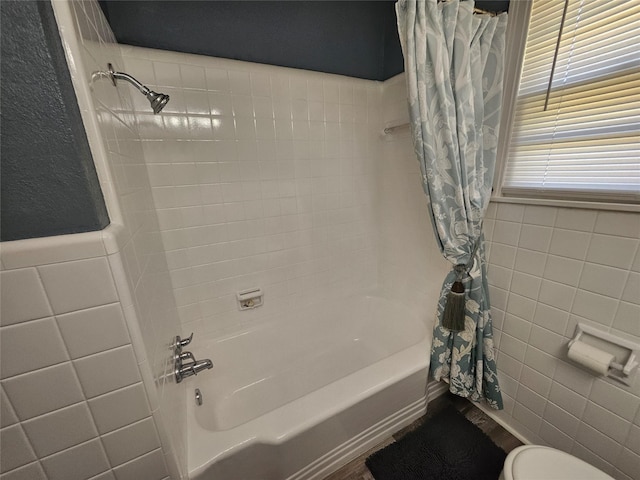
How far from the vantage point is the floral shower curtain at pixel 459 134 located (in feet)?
2.85

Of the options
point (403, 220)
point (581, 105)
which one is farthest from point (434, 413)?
point (581, 105)

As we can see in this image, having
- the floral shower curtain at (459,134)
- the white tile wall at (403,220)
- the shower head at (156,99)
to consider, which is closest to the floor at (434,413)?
the floral shower curtain at (459,134)

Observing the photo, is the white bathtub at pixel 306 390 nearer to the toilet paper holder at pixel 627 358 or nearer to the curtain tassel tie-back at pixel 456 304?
the curtain tassel tie-back at pixel 456 304

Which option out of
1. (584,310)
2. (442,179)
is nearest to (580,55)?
(442,179)

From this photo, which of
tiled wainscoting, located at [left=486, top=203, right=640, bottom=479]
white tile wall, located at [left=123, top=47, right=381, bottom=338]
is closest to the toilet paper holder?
tiled wainscoting, located at [left=486, top=203, right=640, bottom=479]

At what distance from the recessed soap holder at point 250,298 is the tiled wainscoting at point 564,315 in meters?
1.26

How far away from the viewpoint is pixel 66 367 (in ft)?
1.65

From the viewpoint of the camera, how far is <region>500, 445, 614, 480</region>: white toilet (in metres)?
0.74

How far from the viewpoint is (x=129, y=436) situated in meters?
0.60

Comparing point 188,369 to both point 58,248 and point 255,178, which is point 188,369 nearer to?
point 58,248

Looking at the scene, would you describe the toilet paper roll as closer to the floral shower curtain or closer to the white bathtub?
the floral shower curtain

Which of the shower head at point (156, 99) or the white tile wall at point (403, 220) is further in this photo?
the white tile wall at point (403, 220)

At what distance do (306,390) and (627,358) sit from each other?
4.51ft

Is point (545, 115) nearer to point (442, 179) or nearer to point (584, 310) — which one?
point (442, 179)
